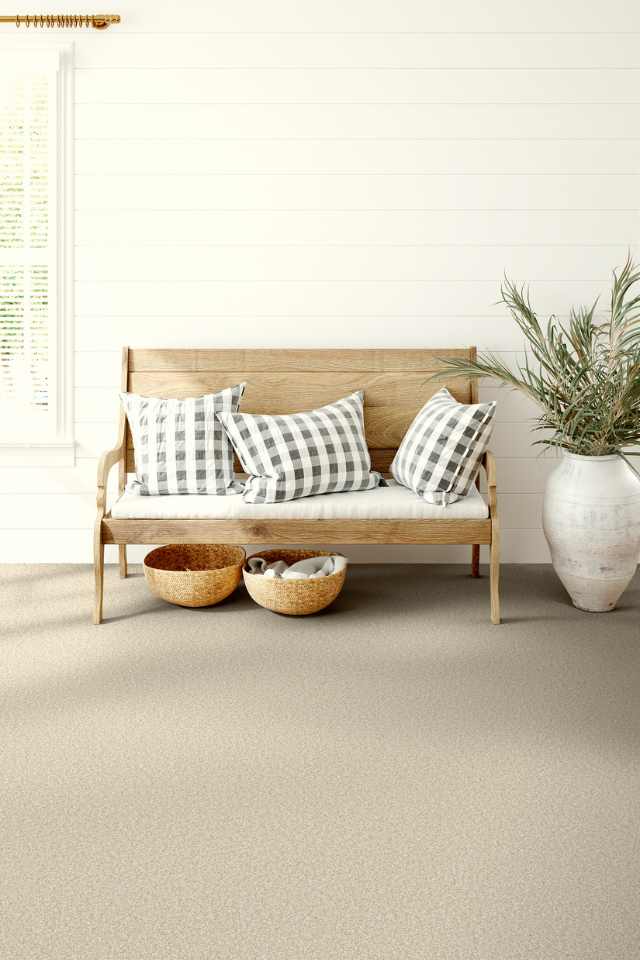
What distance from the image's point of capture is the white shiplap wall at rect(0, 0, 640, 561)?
432cm

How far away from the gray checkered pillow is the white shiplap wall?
0.61 m

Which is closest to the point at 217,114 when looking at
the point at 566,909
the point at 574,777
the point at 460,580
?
the point at 460,580

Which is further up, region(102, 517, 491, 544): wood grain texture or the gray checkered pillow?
the gray checkered pillow

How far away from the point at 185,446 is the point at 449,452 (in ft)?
3.45

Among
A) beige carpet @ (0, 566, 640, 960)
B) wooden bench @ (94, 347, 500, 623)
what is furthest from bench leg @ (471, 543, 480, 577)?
beige carpet @ (0, 566, 640, 960)

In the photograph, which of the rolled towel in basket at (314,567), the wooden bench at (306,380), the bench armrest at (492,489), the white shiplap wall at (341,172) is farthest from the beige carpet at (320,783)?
the white shiplap wall at (341,172)

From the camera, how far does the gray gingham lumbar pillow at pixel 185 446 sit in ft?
13.1

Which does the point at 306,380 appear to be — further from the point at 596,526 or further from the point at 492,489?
the point at 596,526

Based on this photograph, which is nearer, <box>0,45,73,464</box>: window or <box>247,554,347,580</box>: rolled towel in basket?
<box>247,554,347,580</box>: rolled towel in basket

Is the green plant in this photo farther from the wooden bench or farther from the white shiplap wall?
the white shiplap wall

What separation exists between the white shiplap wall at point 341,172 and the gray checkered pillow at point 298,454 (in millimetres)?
607

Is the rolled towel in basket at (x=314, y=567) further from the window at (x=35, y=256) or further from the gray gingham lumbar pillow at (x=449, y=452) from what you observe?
the window at (x=35, y=256)

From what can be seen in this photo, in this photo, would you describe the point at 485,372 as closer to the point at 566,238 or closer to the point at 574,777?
the point at 566,238

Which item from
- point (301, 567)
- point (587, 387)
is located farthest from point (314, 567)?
point (587, 387)
